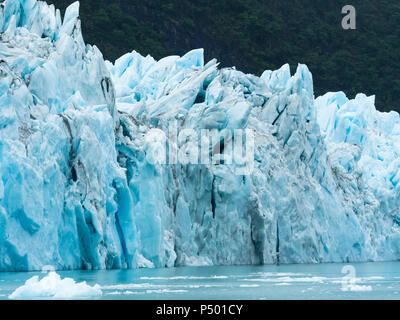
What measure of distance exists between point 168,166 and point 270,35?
127 ft

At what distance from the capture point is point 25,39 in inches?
841

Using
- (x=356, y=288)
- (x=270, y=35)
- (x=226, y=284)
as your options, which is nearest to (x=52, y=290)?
(x=226, y=284)

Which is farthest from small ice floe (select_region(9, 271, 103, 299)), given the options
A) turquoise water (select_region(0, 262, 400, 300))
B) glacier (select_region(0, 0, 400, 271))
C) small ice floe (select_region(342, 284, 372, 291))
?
small ice floe (select_region(342, 284, 372, 291))

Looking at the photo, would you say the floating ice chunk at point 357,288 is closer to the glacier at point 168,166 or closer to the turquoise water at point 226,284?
the turquoise water at point 226,284

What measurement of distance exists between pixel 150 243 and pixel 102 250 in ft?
6.61

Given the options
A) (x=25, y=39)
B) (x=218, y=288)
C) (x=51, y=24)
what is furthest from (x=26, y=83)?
(x=218, y=288)

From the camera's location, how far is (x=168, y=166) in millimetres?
22953

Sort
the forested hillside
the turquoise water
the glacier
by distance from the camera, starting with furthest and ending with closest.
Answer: the forested hillside, the glacier, the turquoise water

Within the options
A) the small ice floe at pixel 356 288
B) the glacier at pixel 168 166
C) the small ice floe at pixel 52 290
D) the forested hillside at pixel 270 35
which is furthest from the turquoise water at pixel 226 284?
the forested hillside at pixel 270 35

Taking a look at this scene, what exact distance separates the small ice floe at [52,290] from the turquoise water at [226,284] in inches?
9.9

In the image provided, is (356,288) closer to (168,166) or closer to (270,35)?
(168,166)

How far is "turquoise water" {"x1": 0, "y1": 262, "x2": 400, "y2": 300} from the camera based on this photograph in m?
13.8

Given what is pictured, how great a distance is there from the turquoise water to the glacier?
1.27 metres

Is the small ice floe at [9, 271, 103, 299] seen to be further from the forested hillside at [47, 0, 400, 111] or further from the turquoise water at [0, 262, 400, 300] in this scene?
the forested hillside at [47, 0, 400, 111]
